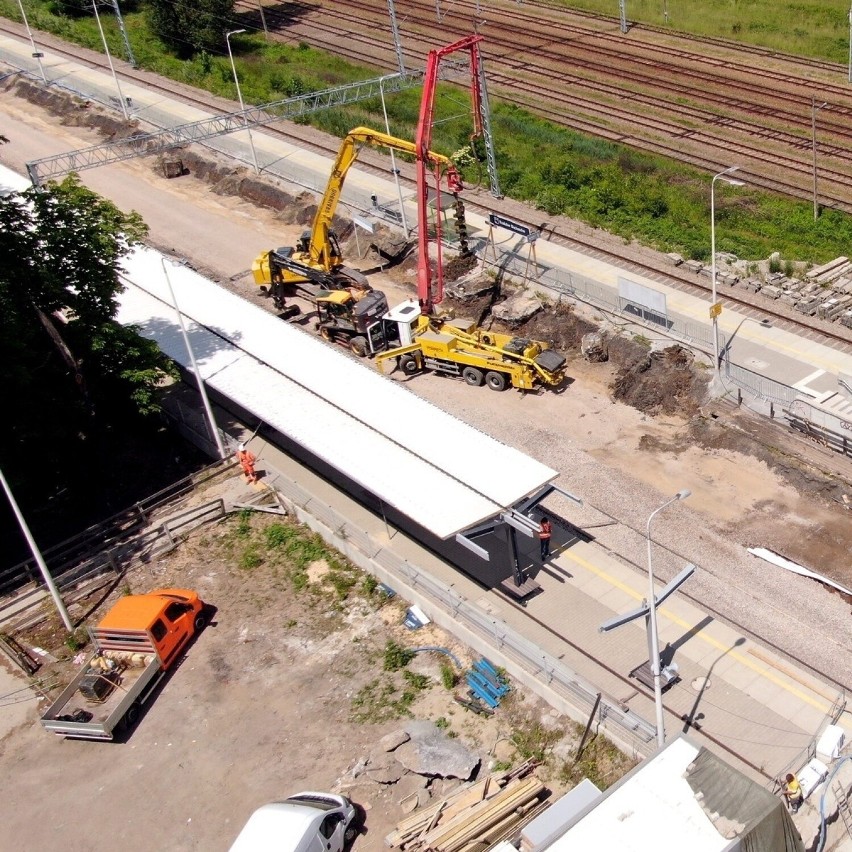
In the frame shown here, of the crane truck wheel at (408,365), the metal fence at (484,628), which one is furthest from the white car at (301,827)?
the crane truck wheel at (408,365)

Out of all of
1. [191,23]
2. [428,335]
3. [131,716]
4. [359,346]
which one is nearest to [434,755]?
[131,716]

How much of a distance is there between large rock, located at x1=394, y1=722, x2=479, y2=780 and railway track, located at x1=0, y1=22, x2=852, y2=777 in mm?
4441

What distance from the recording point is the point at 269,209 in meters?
55.4

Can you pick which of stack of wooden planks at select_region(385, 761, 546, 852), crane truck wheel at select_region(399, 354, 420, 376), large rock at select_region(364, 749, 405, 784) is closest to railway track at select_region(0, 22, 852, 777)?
stack of wooden planks at select_region(385, 761, 546, 852)

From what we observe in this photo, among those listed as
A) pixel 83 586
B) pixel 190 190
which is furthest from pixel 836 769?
pixel 190 190

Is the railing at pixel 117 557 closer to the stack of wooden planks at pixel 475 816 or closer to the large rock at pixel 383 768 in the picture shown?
the large rock at pixel 383 768

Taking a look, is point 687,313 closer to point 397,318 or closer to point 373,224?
point 397,318

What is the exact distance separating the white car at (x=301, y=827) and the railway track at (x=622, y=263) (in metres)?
7.76

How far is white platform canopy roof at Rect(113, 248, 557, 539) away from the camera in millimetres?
28281

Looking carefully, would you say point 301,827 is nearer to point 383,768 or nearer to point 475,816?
point 383,768

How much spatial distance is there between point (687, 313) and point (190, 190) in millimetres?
32353

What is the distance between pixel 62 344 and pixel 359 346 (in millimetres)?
12021

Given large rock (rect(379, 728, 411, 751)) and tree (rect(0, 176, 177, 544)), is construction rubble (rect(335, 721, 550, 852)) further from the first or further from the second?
tree (rect(0, 176, 177, 544))

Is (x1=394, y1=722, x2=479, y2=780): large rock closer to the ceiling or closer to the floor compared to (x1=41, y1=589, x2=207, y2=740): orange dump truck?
closer to the floor
